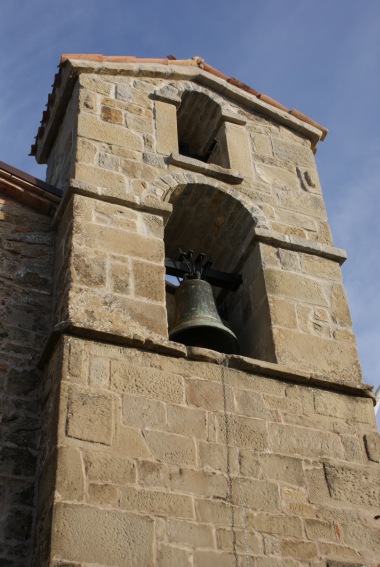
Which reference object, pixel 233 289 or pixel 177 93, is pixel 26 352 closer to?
pixel 233 289

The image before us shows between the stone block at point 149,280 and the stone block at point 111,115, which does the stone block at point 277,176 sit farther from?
the stone block at point 149,280

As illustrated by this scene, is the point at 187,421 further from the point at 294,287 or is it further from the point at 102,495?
the point at 294,287

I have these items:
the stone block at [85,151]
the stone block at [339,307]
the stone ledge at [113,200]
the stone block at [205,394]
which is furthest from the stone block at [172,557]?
the stone block at [85,151]

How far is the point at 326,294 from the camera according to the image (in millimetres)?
5844

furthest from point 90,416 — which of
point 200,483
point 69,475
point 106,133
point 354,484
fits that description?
point 106,133

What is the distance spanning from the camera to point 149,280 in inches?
207

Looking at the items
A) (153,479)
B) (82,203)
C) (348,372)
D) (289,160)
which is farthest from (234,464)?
(289,160)

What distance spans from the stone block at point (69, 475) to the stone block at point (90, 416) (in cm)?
11

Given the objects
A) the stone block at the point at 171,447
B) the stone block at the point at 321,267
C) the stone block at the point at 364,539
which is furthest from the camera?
the stone block at the point at 321,267

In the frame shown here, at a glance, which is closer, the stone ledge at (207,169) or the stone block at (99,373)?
the stone block at (99,373)

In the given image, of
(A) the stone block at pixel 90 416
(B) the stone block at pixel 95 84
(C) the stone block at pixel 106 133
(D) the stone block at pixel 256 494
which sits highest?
(B) the stone block at pixel 95 84

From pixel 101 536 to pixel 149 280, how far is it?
178cm

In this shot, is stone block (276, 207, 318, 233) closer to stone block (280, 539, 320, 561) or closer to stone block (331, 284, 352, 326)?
stone block (331, 284, 352, 326)

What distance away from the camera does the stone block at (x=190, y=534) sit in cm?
407
